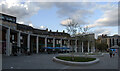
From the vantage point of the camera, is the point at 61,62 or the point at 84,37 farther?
the point at 84,37

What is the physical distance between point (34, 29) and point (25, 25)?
8.51 meters

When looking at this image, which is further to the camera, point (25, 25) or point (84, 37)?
point (25, 25)

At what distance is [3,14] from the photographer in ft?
185

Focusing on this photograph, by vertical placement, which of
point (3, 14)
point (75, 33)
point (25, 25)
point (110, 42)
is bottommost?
point (110, 42)

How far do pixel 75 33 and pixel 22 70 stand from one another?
1015 cm

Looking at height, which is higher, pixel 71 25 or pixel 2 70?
pixel 71 25

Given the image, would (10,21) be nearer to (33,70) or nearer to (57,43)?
(57,43)

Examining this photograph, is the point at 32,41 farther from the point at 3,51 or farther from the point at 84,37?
the point at 84,37

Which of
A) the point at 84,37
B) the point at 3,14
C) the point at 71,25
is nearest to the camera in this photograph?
the point at 71,25

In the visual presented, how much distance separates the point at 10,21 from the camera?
192 ft

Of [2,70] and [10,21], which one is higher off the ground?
[10,21]

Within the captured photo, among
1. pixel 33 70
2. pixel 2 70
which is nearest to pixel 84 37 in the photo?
pixel 33 70

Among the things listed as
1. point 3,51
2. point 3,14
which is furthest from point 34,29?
point 3,51

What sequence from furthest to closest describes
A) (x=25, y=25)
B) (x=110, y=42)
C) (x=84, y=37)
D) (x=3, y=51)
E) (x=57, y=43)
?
(x=110, y=42) < (x=57, y=43) < (x=25, y=25) < (x=3, y=51) < (x=84, y=37)
